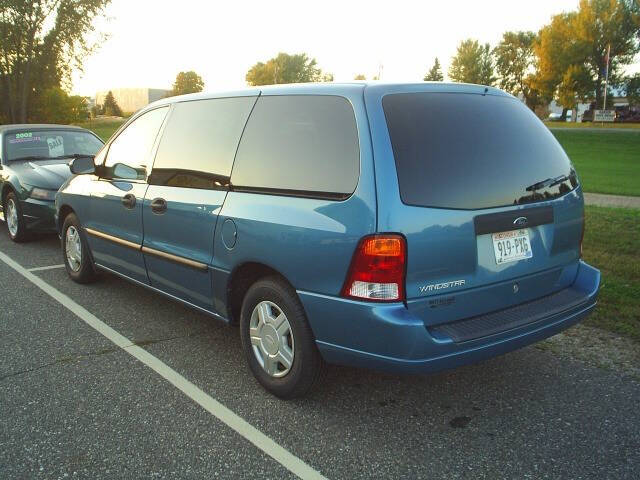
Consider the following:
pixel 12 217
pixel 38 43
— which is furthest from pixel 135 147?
pixel 38 43

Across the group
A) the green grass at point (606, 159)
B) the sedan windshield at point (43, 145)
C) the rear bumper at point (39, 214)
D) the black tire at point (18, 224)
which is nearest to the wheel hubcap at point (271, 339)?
the rear bumper at point (39, 214)

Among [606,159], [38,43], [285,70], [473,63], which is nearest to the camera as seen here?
[606,159]

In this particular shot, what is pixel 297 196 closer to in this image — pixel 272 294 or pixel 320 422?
pixel 272 294

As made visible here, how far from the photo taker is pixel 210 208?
3592mm

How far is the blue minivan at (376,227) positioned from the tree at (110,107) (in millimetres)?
103631

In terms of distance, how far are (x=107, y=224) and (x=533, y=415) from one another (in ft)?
11.5

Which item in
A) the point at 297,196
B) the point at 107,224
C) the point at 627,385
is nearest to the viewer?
the point at 297,196

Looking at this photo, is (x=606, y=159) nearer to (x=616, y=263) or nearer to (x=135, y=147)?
(x=616, y=263)

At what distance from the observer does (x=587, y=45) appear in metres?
58.8

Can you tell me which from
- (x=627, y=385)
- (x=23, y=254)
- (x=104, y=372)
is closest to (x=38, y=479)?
(x=104, y=372)

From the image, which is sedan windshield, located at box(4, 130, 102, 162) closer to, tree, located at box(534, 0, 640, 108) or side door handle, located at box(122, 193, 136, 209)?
side door handle, located at box(122, 193, 136, 209)

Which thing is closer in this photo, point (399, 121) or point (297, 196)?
point (399, 121)

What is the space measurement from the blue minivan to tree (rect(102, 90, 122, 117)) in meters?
104

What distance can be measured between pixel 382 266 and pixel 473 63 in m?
79.4
